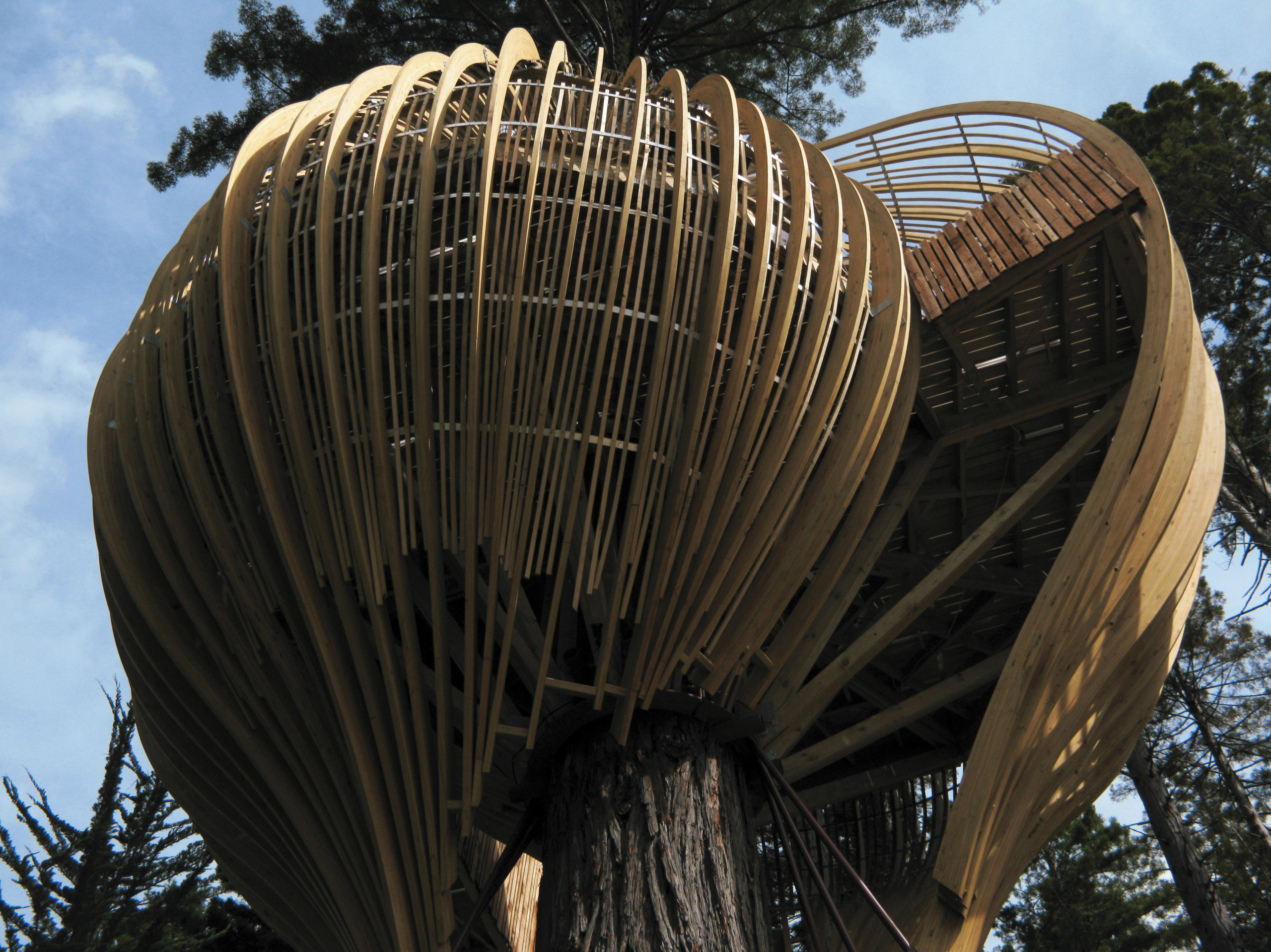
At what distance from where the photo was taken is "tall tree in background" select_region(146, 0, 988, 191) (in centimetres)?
1197

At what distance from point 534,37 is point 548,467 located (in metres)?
8.69

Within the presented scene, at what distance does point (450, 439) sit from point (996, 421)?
13.3 ft

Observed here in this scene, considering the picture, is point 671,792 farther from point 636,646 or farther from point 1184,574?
point 1184,574

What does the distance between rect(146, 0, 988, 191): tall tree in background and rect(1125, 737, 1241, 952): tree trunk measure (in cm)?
846

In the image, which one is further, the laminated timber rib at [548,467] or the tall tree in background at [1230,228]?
the tall tree in background at [1230,228]

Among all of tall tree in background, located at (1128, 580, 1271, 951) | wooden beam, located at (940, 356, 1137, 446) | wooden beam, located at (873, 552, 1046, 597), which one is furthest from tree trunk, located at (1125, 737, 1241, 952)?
wooden beam, located at (940, 356, 1137, 446)

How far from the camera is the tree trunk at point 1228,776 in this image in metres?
12.9

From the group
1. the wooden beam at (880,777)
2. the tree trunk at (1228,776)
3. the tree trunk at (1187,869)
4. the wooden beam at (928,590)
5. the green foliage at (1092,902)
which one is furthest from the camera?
the green foliage at (1092,902)

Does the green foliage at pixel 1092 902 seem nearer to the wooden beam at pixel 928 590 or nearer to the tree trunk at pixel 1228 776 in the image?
the tree trunk at pixel 1228 776

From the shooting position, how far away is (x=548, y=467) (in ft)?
16.8

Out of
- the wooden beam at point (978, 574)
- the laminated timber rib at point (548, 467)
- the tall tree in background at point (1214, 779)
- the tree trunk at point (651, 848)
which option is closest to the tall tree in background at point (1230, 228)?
the tall tree in background at point (1214, 779)

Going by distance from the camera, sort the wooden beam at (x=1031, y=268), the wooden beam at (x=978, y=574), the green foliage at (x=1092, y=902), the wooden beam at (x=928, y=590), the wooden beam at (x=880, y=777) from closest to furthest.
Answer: the wooden beam at (x=928, y=590)
the wooden beam at (x=1031, y=268)
the wooden beam at (x=978, y=574)
the wooden beam at (x=880, y=777)
the green foliage at (x=1092, y=902)

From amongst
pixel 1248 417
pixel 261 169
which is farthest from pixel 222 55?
pixel 1248 417

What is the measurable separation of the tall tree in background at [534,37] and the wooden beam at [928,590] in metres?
6.59
